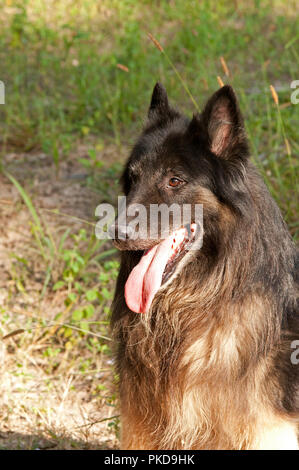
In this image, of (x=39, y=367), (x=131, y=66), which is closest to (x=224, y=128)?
(x=39, y=367)

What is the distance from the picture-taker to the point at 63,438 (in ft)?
12.5

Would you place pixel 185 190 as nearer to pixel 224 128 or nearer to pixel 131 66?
pixel 224 128

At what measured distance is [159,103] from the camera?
3.31 m

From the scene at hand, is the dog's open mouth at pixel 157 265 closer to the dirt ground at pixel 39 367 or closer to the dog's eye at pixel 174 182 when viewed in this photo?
the dog's eye at pixel 174 182

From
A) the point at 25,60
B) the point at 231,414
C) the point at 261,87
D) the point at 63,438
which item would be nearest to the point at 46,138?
the point at 25,60

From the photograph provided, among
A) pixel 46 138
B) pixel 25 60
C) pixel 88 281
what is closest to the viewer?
pixel 88 281

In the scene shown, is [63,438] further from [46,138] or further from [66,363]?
[46,138]

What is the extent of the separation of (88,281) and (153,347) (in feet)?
6.16

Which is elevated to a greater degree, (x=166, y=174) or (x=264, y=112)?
(x=264, y=112)

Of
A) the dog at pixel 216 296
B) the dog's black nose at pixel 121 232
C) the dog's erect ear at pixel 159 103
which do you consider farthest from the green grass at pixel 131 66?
the dog's black nose at pixel 121 232

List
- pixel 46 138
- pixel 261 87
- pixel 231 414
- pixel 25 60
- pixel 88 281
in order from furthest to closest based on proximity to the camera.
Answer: pixel 25 60, pixel 261 87, pixel 46 138, pixel 88 281, pixel 231 414

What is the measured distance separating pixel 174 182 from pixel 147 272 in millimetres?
442

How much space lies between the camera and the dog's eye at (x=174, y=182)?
9.64 ft

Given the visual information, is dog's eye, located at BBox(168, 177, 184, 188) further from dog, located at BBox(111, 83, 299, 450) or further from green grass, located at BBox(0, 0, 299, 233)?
green grass, located at BBox(0, 0, 299, 233)
